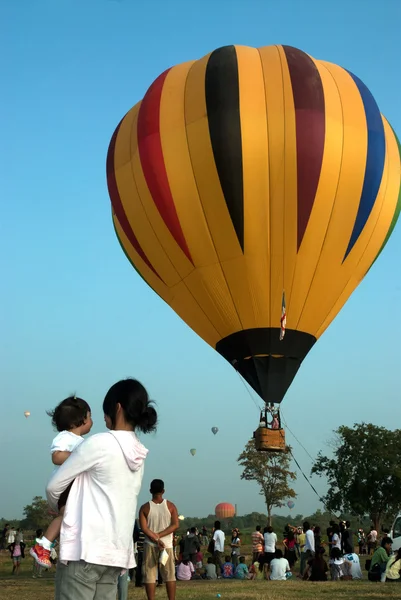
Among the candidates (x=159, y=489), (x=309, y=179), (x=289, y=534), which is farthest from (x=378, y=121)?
(x=159, y=489)

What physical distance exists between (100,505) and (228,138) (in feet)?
43.9

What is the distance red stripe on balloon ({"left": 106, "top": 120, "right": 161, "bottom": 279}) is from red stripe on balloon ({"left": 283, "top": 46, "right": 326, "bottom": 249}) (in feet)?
12.6

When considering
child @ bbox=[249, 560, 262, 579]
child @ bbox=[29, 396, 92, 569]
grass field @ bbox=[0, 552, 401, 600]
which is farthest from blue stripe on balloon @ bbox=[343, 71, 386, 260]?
child @ bbox=[29, 396, 92, 569]

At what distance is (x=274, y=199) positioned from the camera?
639 inches

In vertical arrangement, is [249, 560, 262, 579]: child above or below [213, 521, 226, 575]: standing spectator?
below

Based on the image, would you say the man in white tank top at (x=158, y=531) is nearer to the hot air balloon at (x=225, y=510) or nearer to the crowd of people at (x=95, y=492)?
the crowd of people at (x=95, y=492)

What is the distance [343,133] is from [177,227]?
13.4ft

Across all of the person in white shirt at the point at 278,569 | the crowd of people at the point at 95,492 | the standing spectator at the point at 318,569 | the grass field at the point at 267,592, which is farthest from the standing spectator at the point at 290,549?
the crowd of people at the point at 95,492

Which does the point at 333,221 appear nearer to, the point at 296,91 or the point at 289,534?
the point at 296,91

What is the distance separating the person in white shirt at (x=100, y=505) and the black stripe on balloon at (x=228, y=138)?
12.7 meters

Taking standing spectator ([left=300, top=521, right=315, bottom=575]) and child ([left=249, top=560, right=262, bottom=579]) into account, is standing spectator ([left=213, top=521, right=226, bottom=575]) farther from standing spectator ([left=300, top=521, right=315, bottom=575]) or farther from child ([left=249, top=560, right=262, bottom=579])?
standing spectator ([left=300, top=521, right=315, bottom=575])

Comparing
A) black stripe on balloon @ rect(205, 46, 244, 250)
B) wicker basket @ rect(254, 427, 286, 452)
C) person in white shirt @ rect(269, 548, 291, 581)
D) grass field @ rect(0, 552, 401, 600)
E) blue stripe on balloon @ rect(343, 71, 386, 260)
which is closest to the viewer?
grass field @ rect(0, 552, 401, 600)

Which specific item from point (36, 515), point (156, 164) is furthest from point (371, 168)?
point (36, 515)

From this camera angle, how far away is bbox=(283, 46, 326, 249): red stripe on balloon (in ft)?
53.2
